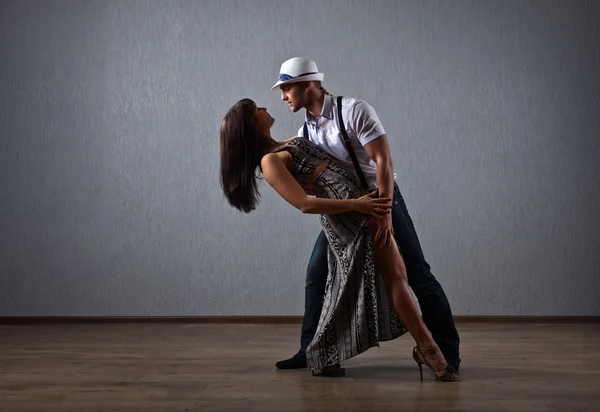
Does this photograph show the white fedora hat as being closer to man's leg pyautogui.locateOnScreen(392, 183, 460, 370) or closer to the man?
the man

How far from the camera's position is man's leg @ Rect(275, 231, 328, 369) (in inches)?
122

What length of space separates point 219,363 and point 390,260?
2.92ft

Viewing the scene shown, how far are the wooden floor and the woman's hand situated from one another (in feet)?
1.92

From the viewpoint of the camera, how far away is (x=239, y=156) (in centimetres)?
285

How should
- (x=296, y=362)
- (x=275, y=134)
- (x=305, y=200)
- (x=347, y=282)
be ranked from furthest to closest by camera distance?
(x=275, y=134), (x=296, y=362), (x=347, y=282), (x=305, y=200)

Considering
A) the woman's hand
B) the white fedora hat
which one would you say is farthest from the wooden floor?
the white fedora hat

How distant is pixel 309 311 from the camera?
3133 mm

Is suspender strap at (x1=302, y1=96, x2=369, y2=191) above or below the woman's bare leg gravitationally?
above

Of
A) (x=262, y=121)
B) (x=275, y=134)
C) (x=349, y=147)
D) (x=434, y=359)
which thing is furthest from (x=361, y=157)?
(x=275, y=134)

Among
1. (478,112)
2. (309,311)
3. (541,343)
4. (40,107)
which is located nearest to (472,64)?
(478,112)

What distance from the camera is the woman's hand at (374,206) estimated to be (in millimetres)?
2789

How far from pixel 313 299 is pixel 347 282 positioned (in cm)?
25

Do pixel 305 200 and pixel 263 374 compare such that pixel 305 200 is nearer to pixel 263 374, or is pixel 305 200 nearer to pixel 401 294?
pixel 401 294

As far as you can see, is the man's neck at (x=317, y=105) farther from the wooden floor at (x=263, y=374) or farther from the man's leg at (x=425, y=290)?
the wooden floor at (x=263, y=374)
